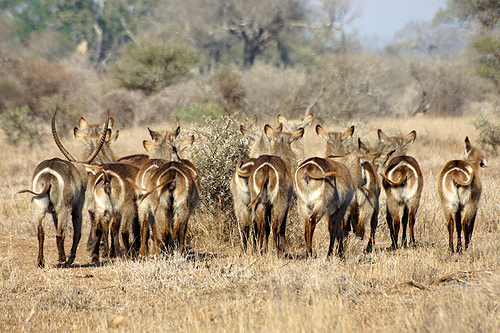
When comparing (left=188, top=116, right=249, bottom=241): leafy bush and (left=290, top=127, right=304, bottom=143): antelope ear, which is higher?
(left=290, top=127, right=304, bottom=143): antelope ear

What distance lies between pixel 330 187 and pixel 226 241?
2.54 metres

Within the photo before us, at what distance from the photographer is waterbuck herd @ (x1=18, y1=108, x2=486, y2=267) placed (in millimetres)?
7211

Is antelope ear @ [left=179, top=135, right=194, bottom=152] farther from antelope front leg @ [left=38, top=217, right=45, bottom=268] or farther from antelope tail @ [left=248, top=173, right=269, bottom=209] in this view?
antelope front leg @ [left=38, top=217, right=45, bottom=268]

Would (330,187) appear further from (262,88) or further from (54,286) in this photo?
(262,88)

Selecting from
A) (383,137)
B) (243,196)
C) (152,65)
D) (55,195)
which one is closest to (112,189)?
(55,195)

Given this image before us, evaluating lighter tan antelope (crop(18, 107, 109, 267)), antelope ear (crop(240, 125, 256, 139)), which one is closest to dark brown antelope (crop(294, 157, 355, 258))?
antelope ear (crop(240, 125, 256, 139))

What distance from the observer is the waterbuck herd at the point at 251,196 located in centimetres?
721

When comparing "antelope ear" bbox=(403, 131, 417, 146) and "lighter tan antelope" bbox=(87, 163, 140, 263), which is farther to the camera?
"antelope ear" bbox=(403, 131, 417, 146)

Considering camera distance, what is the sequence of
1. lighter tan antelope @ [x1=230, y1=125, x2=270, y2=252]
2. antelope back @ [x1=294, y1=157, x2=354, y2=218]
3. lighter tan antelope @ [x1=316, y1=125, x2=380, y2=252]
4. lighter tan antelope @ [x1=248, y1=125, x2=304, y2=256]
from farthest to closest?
lighter tan antelope @ [x1=316, y1=125, x2=380, y2=252], lighter tan antelope @ [x1=230, y1=125, x2=270, y2=252], lighter tan antelope @ [x1=248, y1=125, x2=304, y2=256], antelope back @ [x1=294, y1=157, x2=354, y2=218]

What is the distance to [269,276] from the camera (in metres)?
6.18

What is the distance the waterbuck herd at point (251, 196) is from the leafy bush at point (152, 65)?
2037 centimetres

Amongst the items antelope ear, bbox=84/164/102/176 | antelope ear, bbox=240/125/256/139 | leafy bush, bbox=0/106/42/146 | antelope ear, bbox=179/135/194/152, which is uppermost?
leafy bush, bbox=0/106/42/146

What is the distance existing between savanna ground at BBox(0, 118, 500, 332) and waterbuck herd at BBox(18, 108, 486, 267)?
0.39 metres

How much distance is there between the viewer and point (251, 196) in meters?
7.59
